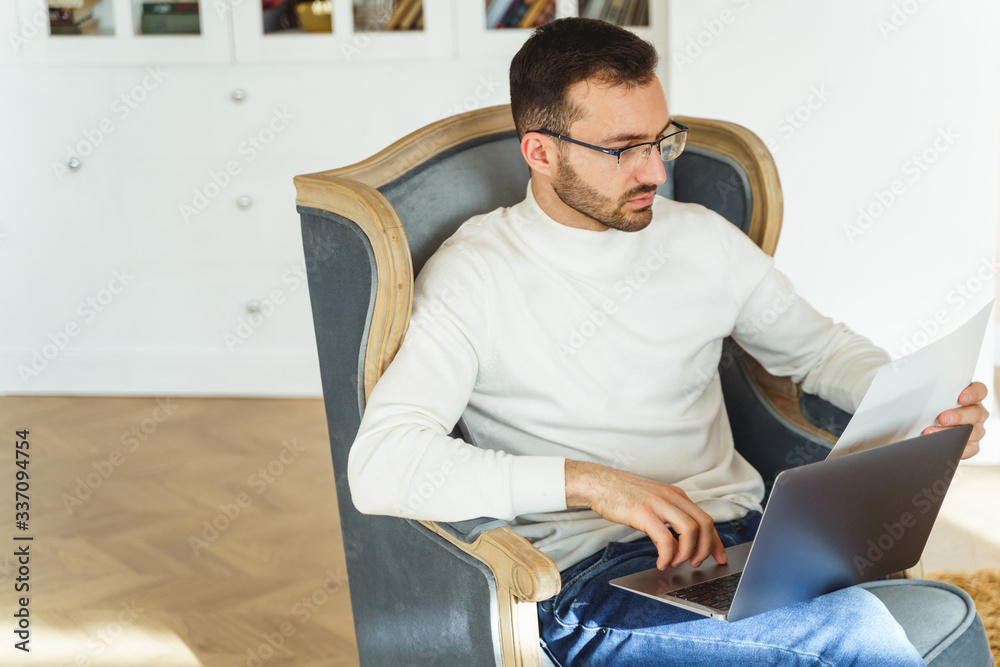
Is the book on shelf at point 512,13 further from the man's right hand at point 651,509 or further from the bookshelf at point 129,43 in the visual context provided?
the man's right hand at point 651,509

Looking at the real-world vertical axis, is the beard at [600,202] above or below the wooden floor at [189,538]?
above

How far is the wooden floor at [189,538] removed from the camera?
2.02 metres

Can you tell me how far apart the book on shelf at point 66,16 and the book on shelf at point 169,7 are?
0.22 meters

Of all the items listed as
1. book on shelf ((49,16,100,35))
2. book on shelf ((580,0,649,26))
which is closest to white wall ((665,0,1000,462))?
book on shelf ((580,0,649,26))

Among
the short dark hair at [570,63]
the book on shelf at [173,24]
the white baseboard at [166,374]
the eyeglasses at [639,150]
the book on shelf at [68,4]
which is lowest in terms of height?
the white baseboard at [166,374]

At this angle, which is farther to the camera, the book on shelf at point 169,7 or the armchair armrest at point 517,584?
the book on shelf at point 169,7

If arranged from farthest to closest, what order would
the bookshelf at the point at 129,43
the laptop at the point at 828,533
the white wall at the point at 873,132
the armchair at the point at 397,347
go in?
the bookshelf at the point at 129,43 → the white wall at the point at 873,132 → the armchair at the point at 397,347 → the laptop at the point at 828,533

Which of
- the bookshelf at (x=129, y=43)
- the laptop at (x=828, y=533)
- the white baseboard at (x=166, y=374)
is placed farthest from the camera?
the white baseboard at (x=166, y=374)

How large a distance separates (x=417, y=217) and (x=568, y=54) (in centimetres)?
32

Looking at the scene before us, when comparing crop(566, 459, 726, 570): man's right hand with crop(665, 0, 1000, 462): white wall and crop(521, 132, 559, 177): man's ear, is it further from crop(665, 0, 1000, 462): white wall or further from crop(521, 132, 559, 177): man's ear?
crop(665, 0, 1000, 462): white wall

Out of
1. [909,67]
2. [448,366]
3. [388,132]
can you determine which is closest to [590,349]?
[448,366]

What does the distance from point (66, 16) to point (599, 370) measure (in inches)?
112

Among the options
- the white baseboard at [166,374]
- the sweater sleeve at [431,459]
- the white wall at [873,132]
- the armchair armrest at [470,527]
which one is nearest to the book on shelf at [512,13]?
the white wall at [873,132]

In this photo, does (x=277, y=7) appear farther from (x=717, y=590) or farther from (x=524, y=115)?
(x=717, y=590)
